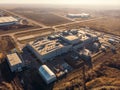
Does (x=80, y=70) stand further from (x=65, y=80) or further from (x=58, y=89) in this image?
(x=58, y=89)

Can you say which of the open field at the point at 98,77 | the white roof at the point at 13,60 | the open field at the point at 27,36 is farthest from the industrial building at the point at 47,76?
the open field at the point at 27,36

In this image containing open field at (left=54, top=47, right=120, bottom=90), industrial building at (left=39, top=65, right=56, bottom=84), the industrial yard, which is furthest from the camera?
industrial building at (left=39, top=65, right=56, bottom=84)

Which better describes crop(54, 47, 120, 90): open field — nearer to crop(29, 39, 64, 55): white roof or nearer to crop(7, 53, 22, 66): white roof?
crop(29, 39, 64, 55): white roof

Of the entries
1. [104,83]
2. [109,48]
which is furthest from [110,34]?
[104,83]

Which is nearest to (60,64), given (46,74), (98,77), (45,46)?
(46,74)

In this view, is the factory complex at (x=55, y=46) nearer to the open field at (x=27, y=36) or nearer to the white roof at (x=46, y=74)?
the white roof at (x=46, y=74)

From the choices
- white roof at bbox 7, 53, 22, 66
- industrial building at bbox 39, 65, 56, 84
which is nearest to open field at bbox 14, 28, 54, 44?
white roof at bbox 7, 53, 22, 66

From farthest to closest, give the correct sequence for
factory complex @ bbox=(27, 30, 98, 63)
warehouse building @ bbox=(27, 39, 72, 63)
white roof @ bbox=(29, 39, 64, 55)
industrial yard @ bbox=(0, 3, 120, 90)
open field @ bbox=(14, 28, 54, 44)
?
open field @ bbox=(14, 28, 54, 44) → white roof @ bbox=(29, 39, 64, 55) → factory complex @ bbox=(27, 30, 98, 63) → warehouse building @ bbox=(27, 39, 72, 63) → industrial yard @ bbox=(0, 3, 120, 90)

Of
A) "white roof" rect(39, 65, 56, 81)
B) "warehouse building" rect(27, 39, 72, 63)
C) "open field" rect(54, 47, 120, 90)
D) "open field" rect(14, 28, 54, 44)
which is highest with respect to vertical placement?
"warehouse building" rect(27, 39, 72, 63)
